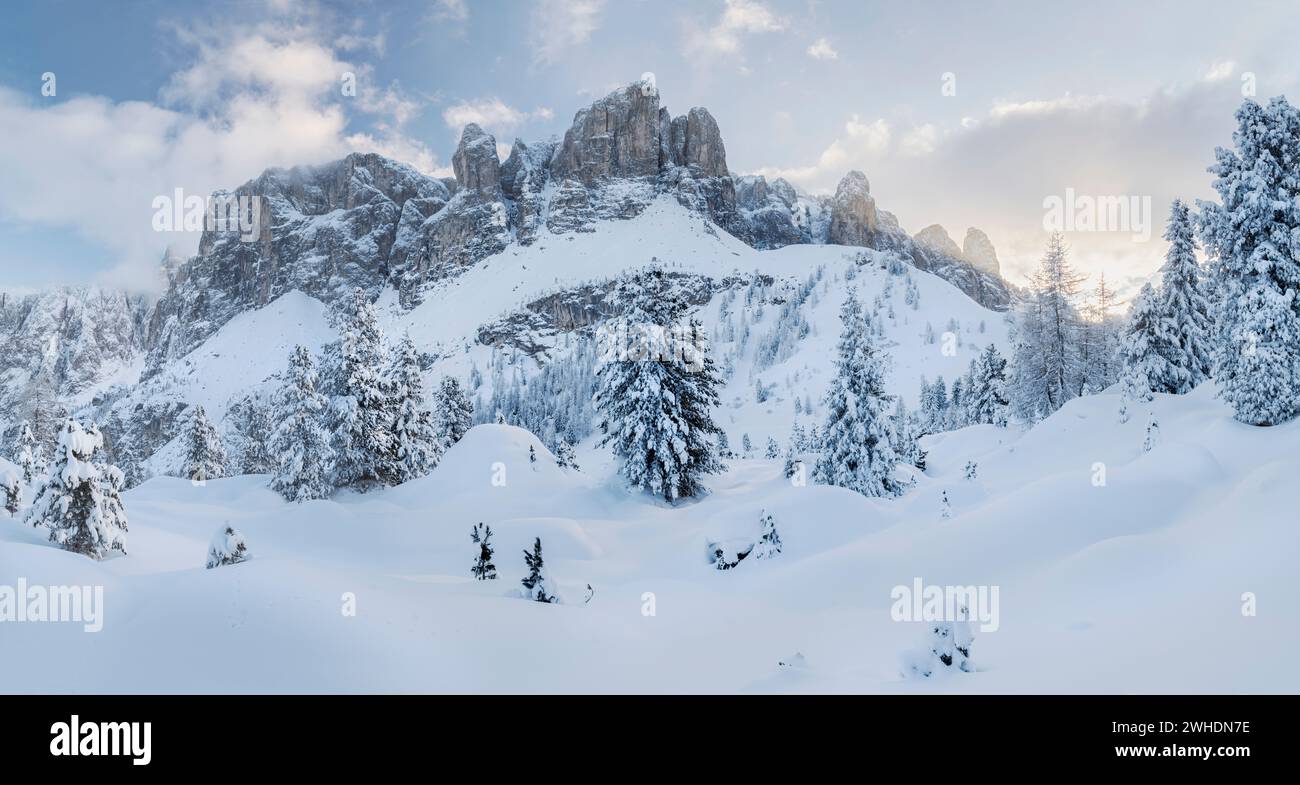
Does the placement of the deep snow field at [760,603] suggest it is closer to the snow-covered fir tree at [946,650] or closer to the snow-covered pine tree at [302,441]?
the snow-covered fir tree at [946,650]

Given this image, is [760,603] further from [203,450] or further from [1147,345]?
[203,450]

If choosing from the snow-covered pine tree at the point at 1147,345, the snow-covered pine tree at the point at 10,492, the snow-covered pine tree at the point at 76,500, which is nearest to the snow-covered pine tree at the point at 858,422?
the snow-covered pine tree at the point at 1147,345

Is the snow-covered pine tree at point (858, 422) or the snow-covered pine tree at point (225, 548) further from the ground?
the snow-covered pine tree at point (858, 422)

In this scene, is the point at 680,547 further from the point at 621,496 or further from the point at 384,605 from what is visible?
the point at 384,605

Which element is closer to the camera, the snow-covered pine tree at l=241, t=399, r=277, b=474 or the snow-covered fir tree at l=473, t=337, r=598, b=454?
the snow-covered pine tree at l=241, t=399, r=277, b=474

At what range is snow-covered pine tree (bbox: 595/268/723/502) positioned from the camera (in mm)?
26484

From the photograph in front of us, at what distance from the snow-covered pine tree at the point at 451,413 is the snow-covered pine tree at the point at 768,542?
36241 millimetres

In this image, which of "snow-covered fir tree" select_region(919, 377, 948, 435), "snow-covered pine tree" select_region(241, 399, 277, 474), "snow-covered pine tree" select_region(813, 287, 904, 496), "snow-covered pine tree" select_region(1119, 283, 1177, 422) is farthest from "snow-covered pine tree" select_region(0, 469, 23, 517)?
"snow-covered fir tree" select_region(919, 377, 948, 435)

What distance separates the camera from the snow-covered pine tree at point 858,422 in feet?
89.6

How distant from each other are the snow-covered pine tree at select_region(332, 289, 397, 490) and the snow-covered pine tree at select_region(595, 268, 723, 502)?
12.3 m

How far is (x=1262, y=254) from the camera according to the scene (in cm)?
2034

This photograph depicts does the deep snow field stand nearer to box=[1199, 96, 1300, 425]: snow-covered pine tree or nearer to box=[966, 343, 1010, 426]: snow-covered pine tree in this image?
box=[1199, 96, 1300, 425]: snow-covered pine tree
